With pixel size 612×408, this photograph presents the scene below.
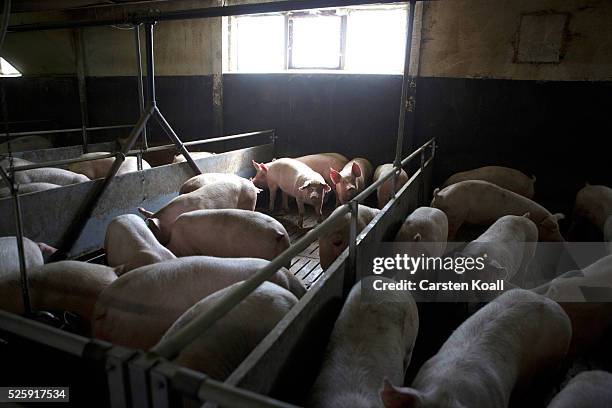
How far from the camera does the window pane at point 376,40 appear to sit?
6.21 metres

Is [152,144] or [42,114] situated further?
[42,114]

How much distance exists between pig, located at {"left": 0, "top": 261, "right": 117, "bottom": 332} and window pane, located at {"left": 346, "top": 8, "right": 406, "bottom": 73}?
5.47 metres

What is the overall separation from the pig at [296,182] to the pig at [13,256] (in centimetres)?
302

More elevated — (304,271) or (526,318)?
(526,318)

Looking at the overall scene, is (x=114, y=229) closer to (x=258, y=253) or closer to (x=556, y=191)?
(x=258, y=253)

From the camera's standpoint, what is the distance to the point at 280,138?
705cm

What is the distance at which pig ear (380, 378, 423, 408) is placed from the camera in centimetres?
120

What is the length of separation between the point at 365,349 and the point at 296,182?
3.89m

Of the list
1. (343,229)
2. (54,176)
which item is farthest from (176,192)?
(343,229)

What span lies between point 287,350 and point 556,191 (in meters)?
5.50

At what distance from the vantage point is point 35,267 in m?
2.45

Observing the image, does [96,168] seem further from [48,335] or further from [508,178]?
[508,178]

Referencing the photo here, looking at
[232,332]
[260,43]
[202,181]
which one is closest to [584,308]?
[232,332]

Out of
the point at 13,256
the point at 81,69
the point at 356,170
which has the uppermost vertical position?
the point at 81,69
